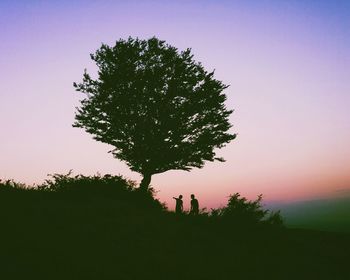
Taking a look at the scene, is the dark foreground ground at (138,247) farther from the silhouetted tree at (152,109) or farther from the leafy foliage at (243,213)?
the silhouetted tree at (152,109)

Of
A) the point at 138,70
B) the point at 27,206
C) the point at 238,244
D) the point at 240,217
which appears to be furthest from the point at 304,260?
the point at 138,70

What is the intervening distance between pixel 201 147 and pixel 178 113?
3.32 m

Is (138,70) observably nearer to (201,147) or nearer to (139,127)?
(139,127)

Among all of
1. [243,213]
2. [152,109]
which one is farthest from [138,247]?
[152,109]

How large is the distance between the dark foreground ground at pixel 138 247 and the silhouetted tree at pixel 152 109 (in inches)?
427

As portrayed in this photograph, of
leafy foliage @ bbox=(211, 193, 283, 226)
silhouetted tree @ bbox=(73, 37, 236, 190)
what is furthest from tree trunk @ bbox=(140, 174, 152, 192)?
leafy foliage @ bbox=(211, 193, 283, 226)

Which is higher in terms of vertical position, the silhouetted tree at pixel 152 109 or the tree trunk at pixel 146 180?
the silhouetted tree at pixel 152 109

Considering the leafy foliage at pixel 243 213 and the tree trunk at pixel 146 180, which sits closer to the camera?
the leafy foliage at pixel 243 213

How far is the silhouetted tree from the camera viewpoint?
28.1 metres

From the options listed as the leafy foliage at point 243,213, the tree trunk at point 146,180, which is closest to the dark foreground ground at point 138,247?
the leafy foliage at point 243,213

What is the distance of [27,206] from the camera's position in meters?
12.4

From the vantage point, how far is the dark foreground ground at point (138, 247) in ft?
29.7

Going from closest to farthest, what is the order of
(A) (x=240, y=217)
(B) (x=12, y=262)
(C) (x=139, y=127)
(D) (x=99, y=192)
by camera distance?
(B) (x=12, y=262) < (A) (x=240, y=217) < (D) (x=99, y=192) < (C) (x=139, y=127)

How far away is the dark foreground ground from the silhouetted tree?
10836 mm
